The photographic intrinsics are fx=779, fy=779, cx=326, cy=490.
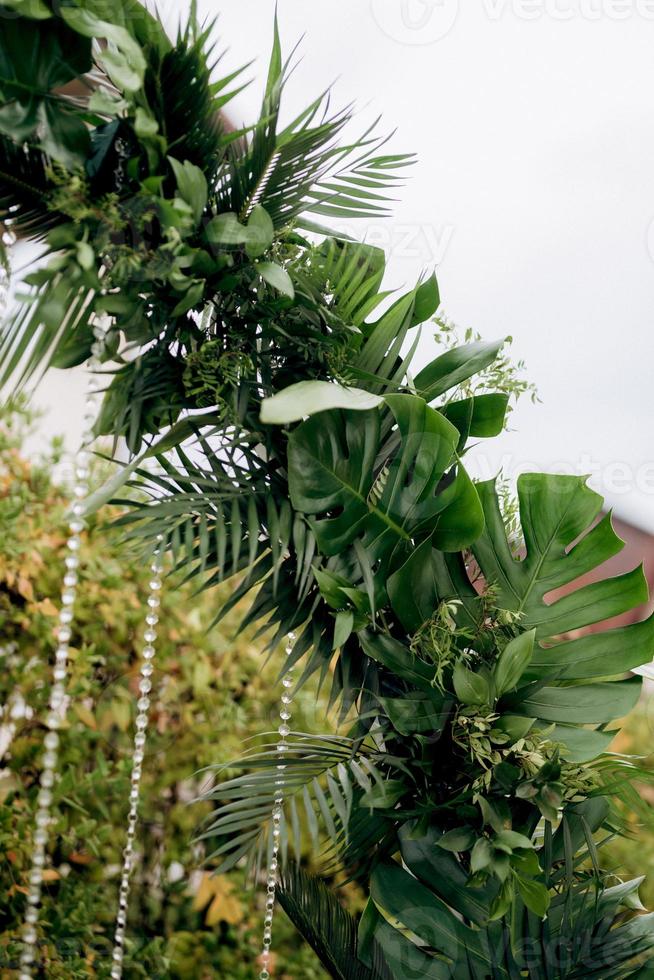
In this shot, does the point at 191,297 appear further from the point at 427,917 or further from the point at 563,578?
the point at 427,917

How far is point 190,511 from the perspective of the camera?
0.91m

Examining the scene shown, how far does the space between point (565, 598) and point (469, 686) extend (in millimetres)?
187

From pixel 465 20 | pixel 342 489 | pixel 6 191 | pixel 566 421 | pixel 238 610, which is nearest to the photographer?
pixel 6 191

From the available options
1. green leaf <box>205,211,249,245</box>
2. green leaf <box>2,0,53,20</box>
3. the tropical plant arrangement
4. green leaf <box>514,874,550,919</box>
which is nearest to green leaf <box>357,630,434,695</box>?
the tropical plant arrangement

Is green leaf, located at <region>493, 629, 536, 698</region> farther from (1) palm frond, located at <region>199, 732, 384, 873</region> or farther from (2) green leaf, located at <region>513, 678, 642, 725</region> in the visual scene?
(1) palm frond, located at <region>199, 732, 384, 873</region>

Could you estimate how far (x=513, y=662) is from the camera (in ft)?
2.81

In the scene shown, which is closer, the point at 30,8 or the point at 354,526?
the point at 30,8

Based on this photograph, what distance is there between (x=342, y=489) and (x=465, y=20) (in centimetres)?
156

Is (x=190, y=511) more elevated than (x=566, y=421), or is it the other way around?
(x=566, y=421)

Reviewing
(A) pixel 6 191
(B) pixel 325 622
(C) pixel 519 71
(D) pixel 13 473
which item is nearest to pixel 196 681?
(D) pixel 13 473

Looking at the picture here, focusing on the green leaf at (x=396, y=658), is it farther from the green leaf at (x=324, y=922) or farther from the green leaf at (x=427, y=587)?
the green leaf at (x=324, y=922)

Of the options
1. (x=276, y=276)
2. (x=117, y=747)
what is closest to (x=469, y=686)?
(x=276, y=276)

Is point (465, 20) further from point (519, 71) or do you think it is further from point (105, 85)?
point (105, 85)

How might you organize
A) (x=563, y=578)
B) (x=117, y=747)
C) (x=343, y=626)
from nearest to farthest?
(x=343, y=626)
(x=563, y=578)
(x=117, y=747)
